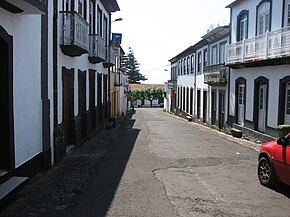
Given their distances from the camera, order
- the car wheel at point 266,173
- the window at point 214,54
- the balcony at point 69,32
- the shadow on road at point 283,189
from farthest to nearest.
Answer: the window at point 214,54 < the balcony at point 69,32 < the car wheel at point 266,173 < the shadow on road at point 283,189

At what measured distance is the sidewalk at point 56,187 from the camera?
602 cm

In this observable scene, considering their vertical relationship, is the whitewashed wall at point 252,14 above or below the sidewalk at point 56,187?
above

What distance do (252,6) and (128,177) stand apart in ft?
37.5

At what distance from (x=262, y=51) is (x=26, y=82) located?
9.93 metres

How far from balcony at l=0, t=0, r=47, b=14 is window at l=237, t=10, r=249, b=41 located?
40.6 feet

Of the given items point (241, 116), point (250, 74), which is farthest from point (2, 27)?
point (241, 116)

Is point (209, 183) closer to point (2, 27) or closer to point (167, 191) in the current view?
point (167, 191)

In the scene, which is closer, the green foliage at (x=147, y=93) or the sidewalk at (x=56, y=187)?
the sidewalk at (x=56, y=187)

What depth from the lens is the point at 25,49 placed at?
7.45 m

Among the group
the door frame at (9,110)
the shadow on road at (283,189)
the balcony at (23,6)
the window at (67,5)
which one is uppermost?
the window at (67,5)

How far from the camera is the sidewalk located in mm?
6016

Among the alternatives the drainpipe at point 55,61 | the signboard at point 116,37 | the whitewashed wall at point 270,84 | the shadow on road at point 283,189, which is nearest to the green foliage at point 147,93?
the signboard at point 116,37

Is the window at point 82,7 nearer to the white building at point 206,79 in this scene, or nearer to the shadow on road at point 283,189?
the white building at point 206,79

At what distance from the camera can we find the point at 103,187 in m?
7.43
